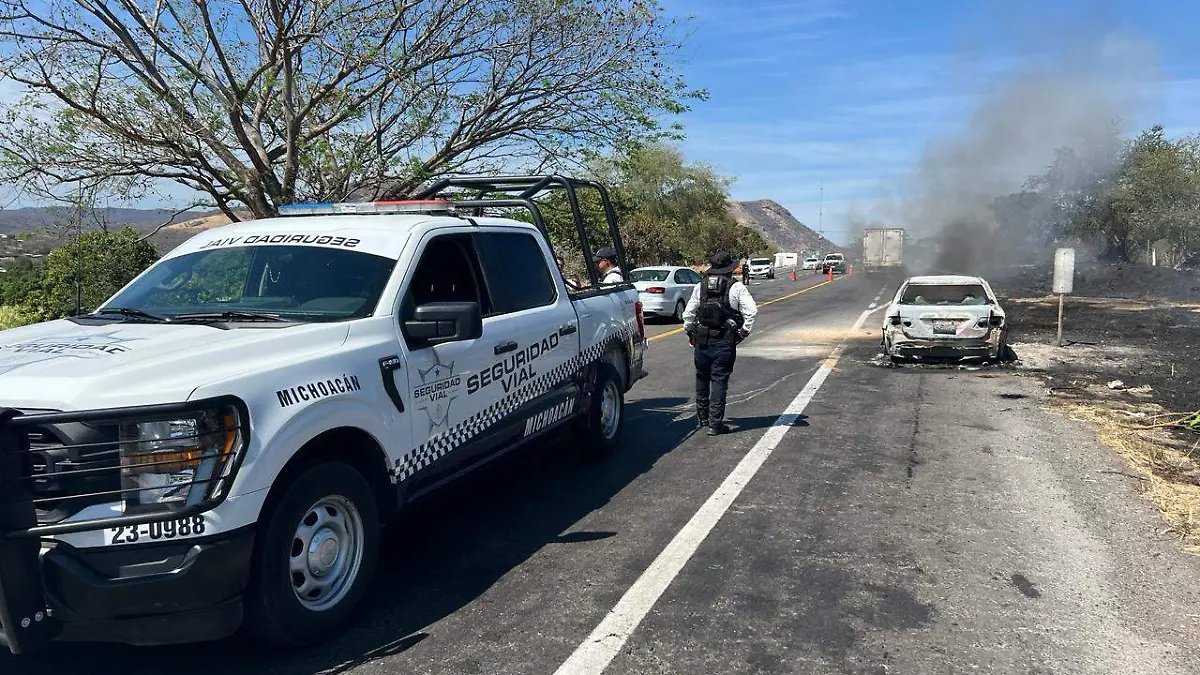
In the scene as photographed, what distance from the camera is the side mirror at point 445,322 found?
13.7 feet

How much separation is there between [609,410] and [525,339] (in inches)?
79.5

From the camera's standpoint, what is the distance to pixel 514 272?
5.75 m

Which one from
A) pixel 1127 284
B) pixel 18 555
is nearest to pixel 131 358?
pixel 18 555

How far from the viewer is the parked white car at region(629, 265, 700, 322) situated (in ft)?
73.0

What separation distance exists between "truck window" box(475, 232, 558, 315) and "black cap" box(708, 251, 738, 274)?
2376mm

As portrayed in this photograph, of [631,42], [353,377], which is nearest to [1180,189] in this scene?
[631,42]

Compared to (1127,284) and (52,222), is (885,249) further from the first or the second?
(52,222)

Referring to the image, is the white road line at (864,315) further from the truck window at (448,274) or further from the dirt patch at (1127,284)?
the truck window at (448,274)

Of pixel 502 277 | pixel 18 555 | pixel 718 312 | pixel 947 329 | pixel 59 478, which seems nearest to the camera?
pixel 18 555

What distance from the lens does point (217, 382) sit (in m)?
3.28

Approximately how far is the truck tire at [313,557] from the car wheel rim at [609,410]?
3.20 metres

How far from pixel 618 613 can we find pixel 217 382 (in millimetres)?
2099

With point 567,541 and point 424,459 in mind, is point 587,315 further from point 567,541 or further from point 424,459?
point 424,459

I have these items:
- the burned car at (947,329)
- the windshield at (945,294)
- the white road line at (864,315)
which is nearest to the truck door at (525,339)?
the burned car at (947,329)
